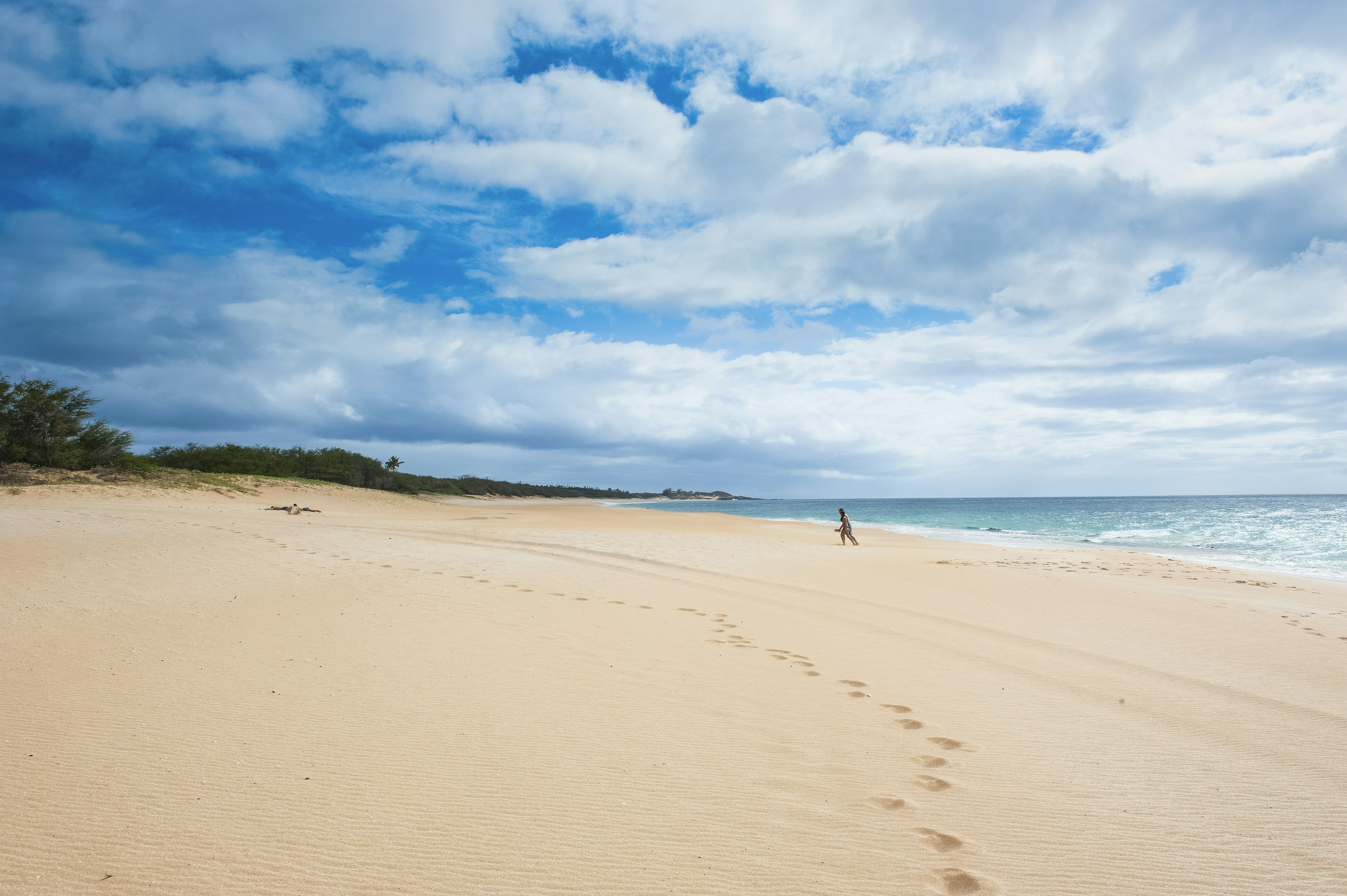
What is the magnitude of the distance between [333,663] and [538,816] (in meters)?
3.38

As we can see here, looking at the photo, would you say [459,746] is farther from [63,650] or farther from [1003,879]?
[63,650]

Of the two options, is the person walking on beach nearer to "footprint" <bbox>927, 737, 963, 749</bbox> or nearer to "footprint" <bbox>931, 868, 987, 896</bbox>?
"footprint" <bbox>927, 737, 963, 749</bbox>

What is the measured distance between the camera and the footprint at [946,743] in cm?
472

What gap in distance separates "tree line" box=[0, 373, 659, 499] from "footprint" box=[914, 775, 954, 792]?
117 feet

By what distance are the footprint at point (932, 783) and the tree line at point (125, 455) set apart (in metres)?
35.8

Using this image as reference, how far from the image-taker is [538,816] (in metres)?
3.45

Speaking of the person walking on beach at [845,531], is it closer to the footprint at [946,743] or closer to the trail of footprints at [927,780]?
the trail of footprints at [927,780]

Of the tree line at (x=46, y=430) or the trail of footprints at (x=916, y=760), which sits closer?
the trail of footprints at (x=916, y=760)

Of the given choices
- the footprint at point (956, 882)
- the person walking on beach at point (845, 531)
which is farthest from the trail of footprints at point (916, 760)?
the person walking on beach at point (845, 531)

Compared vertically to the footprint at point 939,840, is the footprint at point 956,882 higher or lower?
lower

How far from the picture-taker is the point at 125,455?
3069 cm

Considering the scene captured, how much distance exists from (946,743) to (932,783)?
82cm

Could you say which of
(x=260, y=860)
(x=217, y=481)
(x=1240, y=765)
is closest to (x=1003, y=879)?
(x=1240, y=765)

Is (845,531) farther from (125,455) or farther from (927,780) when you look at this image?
(125,455)
